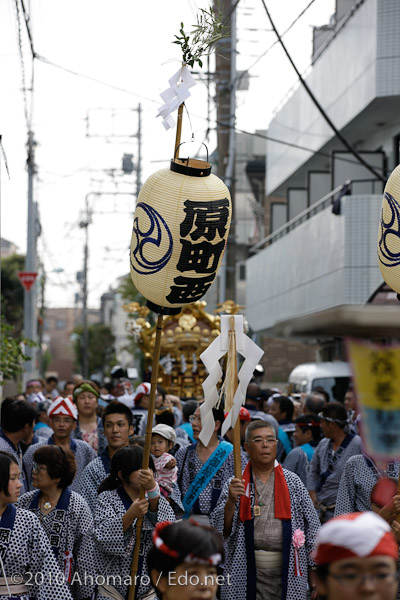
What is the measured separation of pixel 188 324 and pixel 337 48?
7.54 metres

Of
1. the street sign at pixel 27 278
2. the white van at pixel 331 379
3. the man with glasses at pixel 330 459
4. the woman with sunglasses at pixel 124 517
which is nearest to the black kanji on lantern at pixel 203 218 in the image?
the woman with sunglasses at pixel 124 517

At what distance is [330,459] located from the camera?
8.98m

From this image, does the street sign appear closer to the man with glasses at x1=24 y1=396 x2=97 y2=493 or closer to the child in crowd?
the man with glasses at x1=24 y1=396 x2=97 y2=493

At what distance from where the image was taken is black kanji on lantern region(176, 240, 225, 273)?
6.66 m

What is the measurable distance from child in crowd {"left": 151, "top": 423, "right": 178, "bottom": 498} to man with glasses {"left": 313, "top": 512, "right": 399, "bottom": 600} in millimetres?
4185

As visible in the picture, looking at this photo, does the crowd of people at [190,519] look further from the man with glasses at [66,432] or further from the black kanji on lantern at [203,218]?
the black kanji on lantern at [203,218]

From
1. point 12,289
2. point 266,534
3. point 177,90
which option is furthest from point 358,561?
point 12,289

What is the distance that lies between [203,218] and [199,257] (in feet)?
0.90

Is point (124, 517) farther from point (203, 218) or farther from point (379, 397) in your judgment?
point (379, 397)

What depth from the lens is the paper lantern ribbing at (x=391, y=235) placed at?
650cm

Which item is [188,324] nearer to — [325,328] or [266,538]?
[266,538]

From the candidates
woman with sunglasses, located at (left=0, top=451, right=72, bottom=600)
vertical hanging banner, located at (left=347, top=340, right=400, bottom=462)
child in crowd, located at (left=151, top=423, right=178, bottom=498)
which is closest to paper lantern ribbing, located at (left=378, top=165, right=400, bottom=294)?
child in crowd, located at (left=151, top=423, right=178, bottom=498)

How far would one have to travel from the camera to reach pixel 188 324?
1703 cm

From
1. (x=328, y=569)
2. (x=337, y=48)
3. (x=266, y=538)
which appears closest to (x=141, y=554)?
(x=266, y=538)
